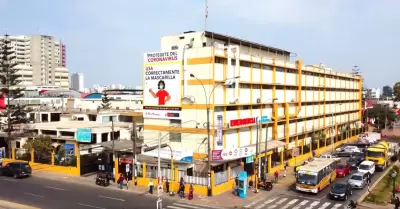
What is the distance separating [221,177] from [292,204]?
7.78 metres

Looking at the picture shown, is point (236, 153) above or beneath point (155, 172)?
above

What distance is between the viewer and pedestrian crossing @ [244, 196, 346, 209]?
32.1 metres

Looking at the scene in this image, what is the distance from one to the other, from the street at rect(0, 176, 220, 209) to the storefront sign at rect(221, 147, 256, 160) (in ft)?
22.8

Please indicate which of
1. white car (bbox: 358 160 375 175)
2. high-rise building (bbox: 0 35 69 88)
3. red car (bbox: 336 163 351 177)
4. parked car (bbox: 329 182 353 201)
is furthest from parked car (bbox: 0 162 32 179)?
high-rise building (bbox: 0 35 69 88)

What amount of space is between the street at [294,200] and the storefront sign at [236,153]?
4662 millimetres

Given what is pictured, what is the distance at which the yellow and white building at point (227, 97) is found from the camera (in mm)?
40219

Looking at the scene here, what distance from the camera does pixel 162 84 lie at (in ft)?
142

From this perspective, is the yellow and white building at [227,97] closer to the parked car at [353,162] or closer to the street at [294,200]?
the street at [294,200]

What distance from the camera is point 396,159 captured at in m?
59.9

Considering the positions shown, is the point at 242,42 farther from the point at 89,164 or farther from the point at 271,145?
the point at 89,164

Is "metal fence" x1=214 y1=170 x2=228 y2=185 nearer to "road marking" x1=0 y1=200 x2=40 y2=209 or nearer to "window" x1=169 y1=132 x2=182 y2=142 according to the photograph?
"window" x1=169 y1=132 x2=182 y2=142

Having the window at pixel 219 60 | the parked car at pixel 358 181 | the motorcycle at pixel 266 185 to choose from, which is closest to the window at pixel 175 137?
the window at pixel 219 60

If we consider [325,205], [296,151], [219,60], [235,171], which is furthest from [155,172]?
[296,151]

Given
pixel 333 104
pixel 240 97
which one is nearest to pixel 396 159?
pixel 333 104
